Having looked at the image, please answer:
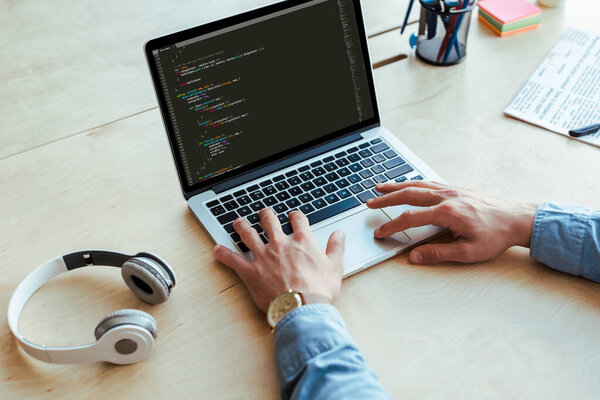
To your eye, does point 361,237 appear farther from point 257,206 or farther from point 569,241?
point 569,241

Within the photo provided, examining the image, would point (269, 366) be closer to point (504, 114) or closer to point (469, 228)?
point (469, 228)

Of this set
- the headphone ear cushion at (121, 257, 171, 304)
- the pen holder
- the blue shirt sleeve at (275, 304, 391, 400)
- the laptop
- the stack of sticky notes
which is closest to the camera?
the blue shirt sleeve at (275, 304, 391, 400)

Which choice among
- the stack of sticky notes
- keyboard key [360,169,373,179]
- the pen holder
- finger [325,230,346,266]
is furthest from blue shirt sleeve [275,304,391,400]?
the stack of sticky notes

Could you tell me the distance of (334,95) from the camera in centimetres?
107

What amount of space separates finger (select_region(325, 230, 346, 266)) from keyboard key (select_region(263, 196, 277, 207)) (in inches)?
5.0

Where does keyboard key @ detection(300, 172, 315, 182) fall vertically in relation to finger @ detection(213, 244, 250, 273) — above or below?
above

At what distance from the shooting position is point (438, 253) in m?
0.91

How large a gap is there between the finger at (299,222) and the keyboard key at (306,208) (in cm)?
2

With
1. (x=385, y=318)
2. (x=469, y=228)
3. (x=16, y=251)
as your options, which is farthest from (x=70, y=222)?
Answer: (x=469, y=228)

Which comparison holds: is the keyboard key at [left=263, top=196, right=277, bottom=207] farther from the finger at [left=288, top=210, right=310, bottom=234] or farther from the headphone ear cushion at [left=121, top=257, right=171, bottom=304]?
the headphone ear cushion at [left=121, top=257, right=171, bottom=304]

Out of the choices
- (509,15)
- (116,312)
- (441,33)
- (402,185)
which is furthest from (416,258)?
(509,15)

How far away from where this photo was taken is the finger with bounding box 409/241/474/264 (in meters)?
0.90

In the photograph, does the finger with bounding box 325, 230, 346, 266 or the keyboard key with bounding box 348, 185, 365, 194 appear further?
the keyboard key with bounding box 348, 185, 365, 194

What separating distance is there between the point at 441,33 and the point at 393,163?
0.46 m
